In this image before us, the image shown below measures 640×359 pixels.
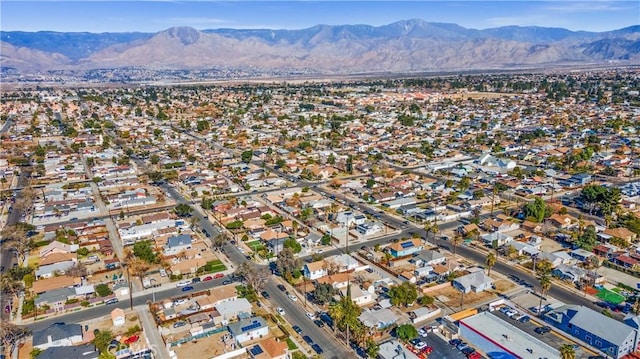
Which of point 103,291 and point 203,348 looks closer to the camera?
point 203,348

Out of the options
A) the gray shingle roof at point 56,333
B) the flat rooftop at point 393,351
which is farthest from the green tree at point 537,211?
the gray shingle roof at point 56,333

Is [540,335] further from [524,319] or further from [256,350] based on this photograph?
[256,350]

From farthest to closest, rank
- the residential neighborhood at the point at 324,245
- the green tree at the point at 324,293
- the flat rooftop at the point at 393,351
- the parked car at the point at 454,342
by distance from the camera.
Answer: the green tree at the point at 324,293 → the residential neighborhood at the point at 324,245 → the parked car at the point at 454,342 → the flat rooftop at the point at 393,351

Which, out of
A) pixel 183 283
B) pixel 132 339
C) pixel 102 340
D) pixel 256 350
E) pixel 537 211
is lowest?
pixel 183 283

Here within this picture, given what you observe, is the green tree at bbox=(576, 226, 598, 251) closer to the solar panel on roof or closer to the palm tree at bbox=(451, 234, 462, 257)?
the palm tree at bbox=(451, 234, 462, 257)

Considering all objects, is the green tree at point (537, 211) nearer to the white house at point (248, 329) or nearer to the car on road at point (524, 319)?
the car on road at point (524, 319)

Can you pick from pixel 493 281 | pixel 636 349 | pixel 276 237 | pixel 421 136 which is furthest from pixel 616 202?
pixel 421 136

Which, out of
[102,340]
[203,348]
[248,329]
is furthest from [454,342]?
[102,340]
